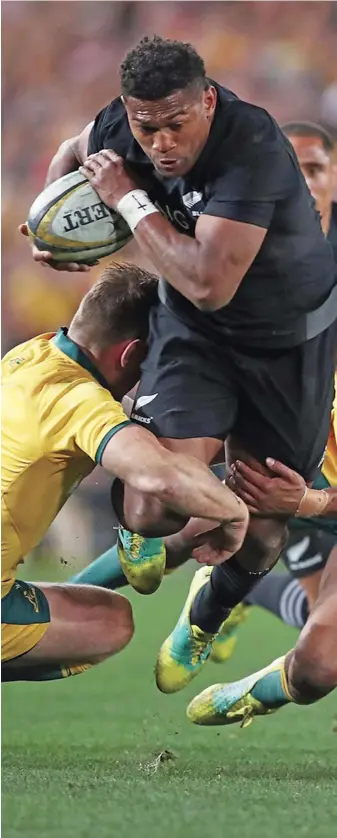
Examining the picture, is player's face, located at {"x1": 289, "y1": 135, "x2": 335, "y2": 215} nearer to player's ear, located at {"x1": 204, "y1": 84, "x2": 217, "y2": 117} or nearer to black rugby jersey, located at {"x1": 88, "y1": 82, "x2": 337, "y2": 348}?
black rugby jersey, located at {"x1": 88, "y1": 82, "x2": 337, "y2": 348}

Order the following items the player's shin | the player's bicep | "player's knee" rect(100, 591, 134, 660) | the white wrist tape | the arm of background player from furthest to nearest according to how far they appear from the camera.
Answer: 1. the player's shin
2. the arm of background player
3. "player's knee" rect(100, 591, 134, 660)
4. the white wrist tape
5. the player's bicep

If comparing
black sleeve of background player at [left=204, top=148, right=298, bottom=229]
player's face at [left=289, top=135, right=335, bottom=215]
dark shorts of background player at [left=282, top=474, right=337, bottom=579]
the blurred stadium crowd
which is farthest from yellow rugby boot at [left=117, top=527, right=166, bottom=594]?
the blurred stadium crowd

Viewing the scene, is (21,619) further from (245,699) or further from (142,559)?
(245,699)

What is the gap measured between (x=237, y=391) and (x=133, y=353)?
0.82 ft

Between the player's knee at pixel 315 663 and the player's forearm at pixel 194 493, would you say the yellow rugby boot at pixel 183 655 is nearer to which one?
the player's knee at pixel 315 663

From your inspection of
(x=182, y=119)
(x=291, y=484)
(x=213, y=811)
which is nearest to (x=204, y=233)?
(x=182, y=119)

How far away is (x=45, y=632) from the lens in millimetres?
2525

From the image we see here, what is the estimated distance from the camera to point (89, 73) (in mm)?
5449

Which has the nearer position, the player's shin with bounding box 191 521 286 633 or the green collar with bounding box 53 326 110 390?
the green collar with bounding box 53 326 110 390

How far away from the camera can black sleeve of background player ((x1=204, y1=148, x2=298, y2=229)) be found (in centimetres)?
227

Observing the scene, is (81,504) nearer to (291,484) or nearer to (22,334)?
(22,334)

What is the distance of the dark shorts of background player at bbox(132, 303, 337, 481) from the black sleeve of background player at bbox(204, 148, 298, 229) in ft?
1.20

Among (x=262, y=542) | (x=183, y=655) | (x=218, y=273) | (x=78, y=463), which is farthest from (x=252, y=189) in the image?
(x=183, y=655)

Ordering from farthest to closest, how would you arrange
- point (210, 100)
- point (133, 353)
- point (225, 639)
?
point (225, 639)
point (133, 353)
point (210, 100)
